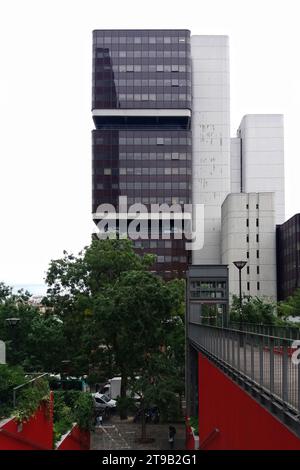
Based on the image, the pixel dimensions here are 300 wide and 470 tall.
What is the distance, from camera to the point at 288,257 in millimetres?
84250

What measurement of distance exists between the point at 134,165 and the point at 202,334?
80.7m

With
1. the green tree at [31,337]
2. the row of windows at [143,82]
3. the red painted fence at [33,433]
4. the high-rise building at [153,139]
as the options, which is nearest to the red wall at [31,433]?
the red painted fence at [33,433]

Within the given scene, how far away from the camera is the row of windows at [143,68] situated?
10438 centimetres

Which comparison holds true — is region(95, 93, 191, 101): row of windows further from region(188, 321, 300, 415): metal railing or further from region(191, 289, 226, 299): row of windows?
region(188, 321, 300, 415): metal railing

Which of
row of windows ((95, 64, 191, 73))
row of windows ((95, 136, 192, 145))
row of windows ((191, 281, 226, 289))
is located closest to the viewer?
row of windows ((191, 281, 226, 289))

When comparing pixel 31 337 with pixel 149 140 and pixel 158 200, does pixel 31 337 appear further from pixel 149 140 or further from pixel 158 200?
pixel 149 140

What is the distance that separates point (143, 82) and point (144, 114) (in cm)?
518

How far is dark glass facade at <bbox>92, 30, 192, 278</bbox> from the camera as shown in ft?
341

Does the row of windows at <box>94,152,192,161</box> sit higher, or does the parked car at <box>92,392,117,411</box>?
the row of windows at <box>94,152,192,161</box>

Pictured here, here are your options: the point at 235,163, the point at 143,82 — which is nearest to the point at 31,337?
the point at 143,82

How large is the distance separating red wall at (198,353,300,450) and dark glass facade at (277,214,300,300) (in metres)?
57.8

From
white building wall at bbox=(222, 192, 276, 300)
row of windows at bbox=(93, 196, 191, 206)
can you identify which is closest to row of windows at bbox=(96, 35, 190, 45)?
row of windows at bbox=(93, 196, 191, 206)

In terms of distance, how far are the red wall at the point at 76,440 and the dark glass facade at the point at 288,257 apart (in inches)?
2115
